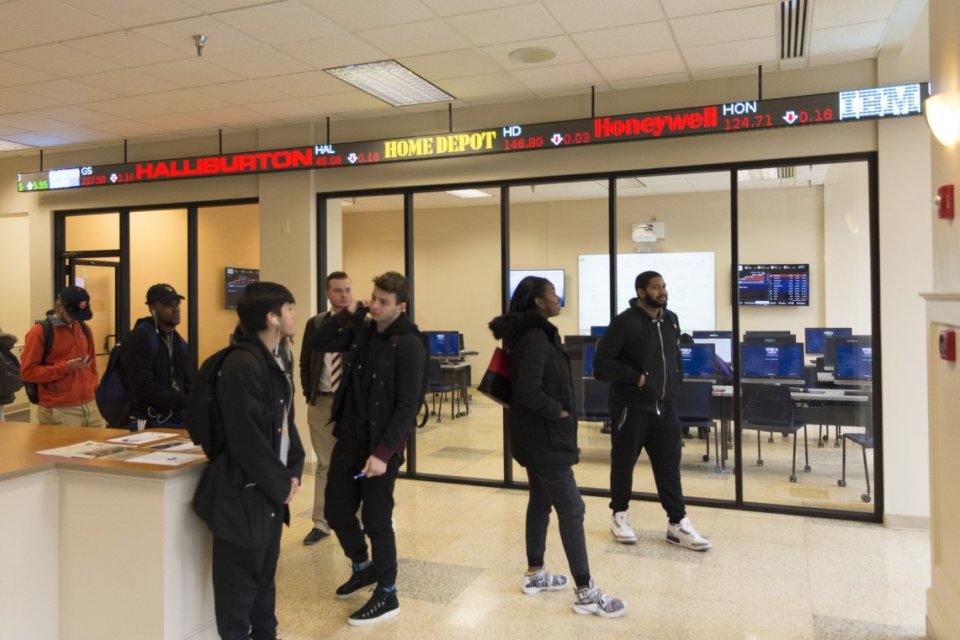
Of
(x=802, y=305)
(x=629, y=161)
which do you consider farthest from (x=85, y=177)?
(x=802, y=305)

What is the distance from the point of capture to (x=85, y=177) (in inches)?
256

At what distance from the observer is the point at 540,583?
3553 millimetres

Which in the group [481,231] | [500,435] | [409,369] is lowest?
→ [500,435]

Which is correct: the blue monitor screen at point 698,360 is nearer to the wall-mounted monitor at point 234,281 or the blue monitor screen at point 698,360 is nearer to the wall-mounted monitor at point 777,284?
the wall-mounted monitor at point 777,284

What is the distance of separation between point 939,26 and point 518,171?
3.05 metres

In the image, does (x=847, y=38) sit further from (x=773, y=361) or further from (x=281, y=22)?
(x=281, y=22)

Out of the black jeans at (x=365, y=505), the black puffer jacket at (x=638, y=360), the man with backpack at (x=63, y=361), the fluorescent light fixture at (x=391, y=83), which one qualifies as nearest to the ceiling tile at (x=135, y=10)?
the fluorescent light fixture at (x=391, y=83)

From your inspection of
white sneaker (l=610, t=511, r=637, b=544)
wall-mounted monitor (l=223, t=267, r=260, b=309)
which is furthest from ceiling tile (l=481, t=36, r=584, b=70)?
wall-mounted monitor (l=223, t=267, r=260, b=309)

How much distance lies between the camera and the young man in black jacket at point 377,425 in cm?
307

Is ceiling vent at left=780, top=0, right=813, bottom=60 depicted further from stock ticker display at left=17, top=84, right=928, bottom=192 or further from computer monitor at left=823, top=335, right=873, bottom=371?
computer monitor at left=823, top=335, right=873, bottom=371

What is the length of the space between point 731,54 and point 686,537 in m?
3.03

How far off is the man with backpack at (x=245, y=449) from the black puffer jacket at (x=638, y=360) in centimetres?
213

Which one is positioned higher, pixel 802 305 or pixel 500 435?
pixel 802 305

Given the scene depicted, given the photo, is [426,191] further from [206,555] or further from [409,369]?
[206,555]
